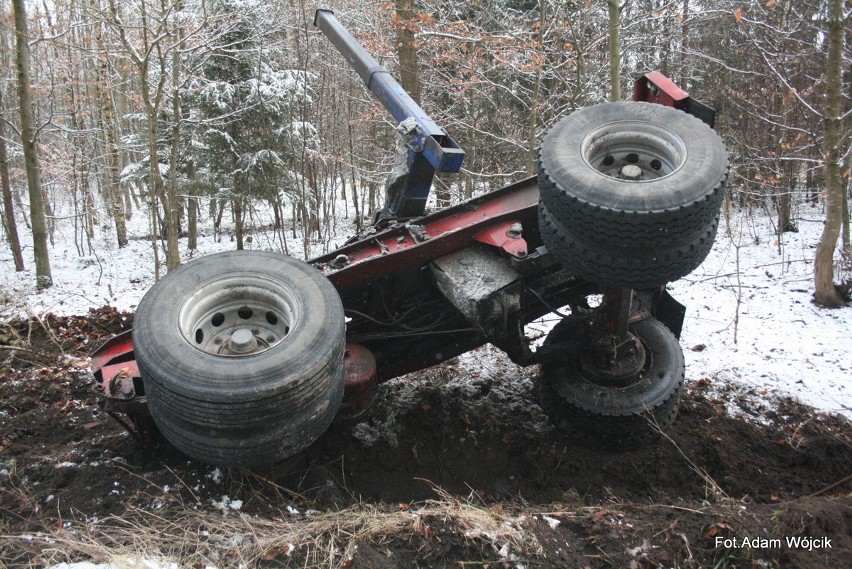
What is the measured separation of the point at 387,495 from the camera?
4.15 meters

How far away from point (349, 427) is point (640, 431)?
7.35 ft

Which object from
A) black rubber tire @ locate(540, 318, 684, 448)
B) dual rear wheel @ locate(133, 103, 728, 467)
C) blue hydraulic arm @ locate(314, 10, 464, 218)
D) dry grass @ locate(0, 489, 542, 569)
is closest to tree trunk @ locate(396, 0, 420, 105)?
blue hydraulic arm @ locate(314, 10, 464, 218)

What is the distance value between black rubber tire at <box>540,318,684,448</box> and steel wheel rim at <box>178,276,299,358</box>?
2.17 metres

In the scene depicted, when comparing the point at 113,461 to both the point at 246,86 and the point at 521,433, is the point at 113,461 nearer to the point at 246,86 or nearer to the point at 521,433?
the point at 521,433

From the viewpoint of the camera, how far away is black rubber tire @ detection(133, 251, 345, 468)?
2.95 m

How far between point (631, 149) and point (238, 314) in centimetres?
274


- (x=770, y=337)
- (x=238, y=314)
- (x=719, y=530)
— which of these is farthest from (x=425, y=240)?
(x=770, y=337)

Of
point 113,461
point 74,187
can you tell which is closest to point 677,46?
point 113,461

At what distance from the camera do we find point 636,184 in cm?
318

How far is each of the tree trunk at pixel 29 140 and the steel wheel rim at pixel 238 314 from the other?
9.96m

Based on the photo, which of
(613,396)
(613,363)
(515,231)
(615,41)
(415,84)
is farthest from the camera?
(415,84)

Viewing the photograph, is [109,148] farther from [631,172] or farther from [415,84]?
[631,172]

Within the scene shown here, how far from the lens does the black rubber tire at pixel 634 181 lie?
3.11 metres

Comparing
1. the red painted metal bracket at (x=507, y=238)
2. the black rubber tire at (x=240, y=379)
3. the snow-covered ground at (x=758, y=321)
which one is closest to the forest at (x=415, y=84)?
the snow-covered ground at (x=758, y=321)
